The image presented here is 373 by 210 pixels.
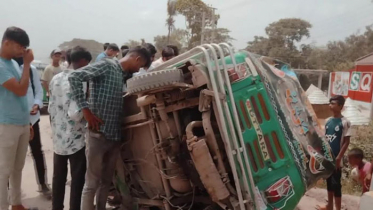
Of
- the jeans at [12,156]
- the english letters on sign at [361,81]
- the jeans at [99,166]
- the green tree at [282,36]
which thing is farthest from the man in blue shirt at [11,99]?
the green tree at [282,36]

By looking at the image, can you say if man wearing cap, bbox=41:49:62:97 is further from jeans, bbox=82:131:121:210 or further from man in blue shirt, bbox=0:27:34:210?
jeans, bbox=82:131:121:210

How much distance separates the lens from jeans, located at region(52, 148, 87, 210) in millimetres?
3354

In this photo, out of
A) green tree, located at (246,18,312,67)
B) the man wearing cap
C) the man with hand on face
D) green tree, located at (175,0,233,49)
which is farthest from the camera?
green tree, located at (246,18,312,67)

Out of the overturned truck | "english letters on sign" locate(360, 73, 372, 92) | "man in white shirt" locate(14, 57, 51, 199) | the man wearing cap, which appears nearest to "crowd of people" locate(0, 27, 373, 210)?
"man in white shirt" locate(14, 57, 51, 199)

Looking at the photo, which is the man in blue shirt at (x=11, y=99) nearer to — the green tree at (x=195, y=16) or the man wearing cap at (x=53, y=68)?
the man wearing cap at (x=53, y=68)

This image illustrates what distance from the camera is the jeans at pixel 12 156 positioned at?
3.06 meters

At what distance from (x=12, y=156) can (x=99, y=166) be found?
919mm

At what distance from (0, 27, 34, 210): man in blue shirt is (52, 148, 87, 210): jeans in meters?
0.43

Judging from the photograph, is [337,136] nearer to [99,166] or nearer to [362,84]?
[99,166]

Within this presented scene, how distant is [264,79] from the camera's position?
109 inches

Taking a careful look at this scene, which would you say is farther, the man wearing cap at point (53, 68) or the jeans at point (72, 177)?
the man wearing cap at point (53, 68)

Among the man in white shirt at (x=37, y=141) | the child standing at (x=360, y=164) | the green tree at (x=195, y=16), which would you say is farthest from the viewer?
the green tree at (x=195, y=16)

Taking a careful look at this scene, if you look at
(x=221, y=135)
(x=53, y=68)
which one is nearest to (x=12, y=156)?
(x=221, y=135)

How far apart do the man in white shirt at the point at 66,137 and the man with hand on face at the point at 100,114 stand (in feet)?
1.32
